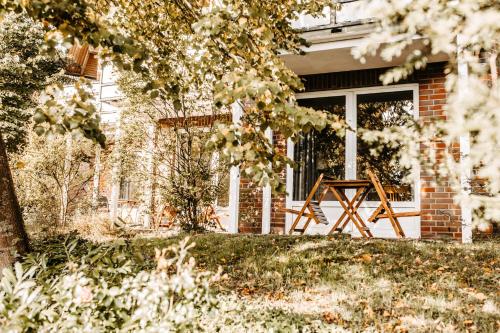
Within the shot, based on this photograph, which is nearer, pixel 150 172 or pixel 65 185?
pixel 150 172

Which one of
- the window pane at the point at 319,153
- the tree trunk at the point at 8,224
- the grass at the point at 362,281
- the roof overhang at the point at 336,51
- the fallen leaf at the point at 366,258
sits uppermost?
the roof overhang at the point at 336,51

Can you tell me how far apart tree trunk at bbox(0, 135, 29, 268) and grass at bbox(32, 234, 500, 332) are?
1.10 meters

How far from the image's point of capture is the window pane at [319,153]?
822cm

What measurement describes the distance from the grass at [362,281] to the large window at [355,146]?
2210 mm

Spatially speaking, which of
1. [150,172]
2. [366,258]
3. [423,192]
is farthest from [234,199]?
[366,258]

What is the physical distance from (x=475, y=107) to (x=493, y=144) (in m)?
0.14

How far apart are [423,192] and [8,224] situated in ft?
20.3

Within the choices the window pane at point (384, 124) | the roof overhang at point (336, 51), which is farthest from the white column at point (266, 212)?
the window pane at point (384, 124)

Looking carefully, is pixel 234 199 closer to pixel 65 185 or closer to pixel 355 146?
pixel 355 146

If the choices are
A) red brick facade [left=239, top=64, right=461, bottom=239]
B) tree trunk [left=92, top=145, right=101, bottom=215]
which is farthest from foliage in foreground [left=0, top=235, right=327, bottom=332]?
tree trunk [left=92, top=145, right=101, bottom=215]

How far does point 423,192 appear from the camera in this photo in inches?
283

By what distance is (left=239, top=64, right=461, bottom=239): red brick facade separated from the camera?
275 inches

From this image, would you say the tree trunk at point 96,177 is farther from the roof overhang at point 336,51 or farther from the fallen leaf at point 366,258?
the fallen leaf at point 366,258

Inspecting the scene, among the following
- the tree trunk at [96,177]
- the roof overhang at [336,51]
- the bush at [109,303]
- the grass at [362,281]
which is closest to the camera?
the bush at [109,303]
